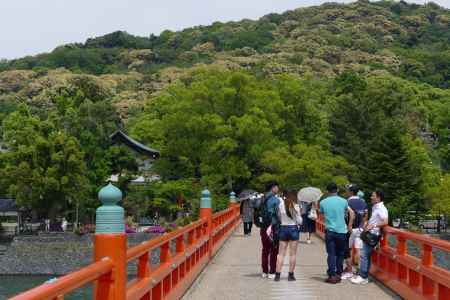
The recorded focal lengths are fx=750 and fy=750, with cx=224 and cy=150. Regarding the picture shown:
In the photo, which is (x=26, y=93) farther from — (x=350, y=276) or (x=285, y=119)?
(x=350, y=276)

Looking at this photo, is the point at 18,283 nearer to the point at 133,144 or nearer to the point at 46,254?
the point at 46,254

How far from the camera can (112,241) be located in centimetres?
670

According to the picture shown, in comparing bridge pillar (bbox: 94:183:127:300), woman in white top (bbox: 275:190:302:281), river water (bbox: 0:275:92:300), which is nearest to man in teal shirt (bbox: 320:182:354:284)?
woman in white top (bbox: 275:190:302:281)

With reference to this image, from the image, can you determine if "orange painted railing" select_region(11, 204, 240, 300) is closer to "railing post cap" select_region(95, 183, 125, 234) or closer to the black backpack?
"railing post cap" select_region(95, 183, 125, 234)

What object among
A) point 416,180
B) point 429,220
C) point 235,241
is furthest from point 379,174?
point 235,241

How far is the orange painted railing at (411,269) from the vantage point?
962cm

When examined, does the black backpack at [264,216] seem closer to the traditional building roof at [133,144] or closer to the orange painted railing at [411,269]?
the orange painted railing at [411,269]

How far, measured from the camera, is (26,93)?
5758 inches

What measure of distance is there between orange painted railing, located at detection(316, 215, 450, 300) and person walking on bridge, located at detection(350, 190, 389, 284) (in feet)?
0.79

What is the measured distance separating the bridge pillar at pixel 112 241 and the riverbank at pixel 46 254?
45.4 metres

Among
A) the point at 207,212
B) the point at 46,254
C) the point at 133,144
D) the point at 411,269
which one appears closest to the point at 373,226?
the point at 411,269

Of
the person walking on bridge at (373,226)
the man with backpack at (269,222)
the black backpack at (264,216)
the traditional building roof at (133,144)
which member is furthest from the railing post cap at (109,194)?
the traditional building roof at (133,144)

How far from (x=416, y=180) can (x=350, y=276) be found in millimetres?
44867

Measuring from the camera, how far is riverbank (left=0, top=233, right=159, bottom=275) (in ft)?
168
